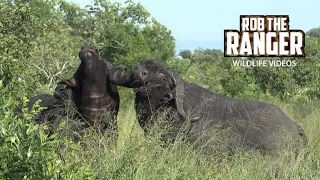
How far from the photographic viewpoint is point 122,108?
39.0ft

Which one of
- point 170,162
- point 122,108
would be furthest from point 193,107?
point 122,108

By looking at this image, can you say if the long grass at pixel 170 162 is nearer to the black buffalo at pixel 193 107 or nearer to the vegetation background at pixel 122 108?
the vegetation background at pixel 122 108

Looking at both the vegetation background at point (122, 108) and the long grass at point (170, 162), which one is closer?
the vegetation background at point (122, 108)

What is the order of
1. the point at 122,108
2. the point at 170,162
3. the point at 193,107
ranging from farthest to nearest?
the point at 122,108 < the point at 193,107 < the point at 170,162

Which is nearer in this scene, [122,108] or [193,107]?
[193,107]

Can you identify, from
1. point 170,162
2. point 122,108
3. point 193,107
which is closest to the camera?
point 170,162

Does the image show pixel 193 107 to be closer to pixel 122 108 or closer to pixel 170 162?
pixel 170 162

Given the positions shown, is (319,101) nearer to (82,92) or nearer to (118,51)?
(82,92)

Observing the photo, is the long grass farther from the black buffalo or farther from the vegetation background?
the black buffalo

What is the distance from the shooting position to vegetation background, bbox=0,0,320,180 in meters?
3.80

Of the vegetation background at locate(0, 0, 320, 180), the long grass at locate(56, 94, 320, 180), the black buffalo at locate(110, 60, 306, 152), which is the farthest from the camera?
the black buffalo at locate(110, 60, 306, 152)

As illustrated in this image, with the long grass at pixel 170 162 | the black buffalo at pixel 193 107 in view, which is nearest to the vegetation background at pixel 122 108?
the long grass at pixel 170 162

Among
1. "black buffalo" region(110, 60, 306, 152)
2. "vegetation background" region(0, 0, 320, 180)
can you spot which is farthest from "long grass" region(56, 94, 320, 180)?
"black buffalo" region(110, 60, 306, 152)

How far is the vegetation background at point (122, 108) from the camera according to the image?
3.80 meters
